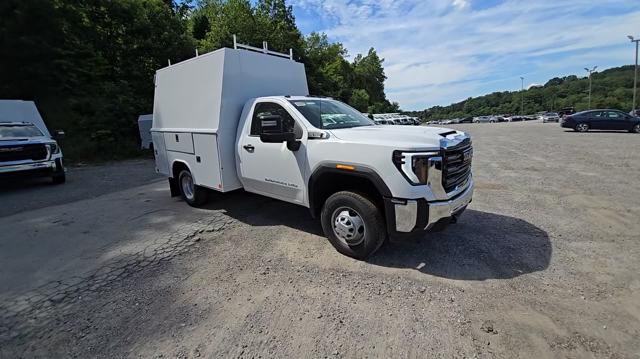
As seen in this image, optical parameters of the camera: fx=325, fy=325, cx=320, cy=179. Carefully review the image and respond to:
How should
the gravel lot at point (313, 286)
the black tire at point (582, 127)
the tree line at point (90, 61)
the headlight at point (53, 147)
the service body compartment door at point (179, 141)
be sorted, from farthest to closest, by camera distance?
the black tire at point (582, 127)
the tree line at point (90, 61)
the headlight at point (53, 147)
the service body compartment door at point (179, 141)
the gravel lot at point (313, 286)

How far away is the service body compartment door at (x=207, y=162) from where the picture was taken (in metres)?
5.21

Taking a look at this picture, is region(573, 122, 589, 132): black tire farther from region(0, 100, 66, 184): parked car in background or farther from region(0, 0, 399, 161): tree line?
region(0, 100, 66, 184): parked car in background

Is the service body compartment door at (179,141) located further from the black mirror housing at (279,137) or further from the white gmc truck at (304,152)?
the black mirror housing at (279,137)

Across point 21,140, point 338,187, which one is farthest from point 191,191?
point 21,140

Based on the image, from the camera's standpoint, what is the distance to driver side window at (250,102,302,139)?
14.3 ft

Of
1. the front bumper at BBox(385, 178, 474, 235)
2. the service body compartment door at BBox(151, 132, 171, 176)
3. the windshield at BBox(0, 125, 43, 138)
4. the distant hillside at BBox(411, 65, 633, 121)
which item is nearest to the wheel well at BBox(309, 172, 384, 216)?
the front bumper at BBox(385, 178, 474, 235)

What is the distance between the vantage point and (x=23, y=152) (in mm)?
8594

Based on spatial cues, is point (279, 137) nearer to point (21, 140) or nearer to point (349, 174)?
point (349, 174)

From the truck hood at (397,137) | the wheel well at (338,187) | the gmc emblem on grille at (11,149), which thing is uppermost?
the gmc emblem on grille at (11,149)

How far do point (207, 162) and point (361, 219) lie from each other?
3.00m

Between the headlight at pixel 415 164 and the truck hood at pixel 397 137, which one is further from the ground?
the truck hood at pixel 397 137

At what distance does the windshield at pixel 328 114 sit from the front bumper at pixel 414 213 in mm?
1496

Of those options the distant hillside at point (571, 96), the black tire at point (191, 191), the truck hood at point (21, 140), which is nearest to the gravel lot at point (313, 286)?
the black tire at point (191, 191)

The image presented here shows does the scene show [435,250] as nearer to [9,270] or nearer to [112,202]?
[9,270]
